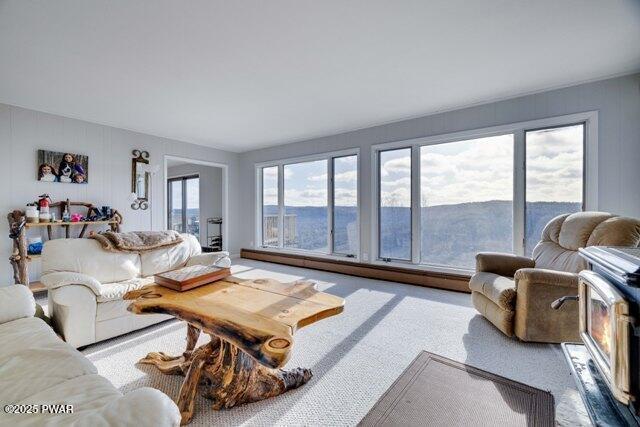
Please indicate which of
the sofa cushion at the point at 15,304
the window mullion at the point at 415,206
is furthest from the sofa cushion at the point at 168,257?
the window mullion at the point at 415,206

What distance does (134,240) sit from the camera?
3.04 meters

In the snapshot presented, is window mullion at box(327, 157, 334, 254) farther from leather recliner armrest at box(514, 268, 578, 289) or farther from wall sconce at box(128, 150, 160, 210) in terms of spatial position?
leather recliner armrest at box(514, 268, 578, 289)

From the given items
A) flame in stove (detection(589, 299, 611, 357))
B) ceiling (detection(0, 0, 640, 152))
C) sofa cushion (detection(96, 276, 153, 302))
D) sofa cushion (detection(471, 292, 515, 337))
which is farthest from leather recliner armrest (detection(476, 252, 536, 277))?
sofa cushion (detection(96, 276, 153, 302))

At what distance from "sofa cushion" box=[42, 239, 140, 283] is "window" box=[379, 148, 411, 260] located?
138 inches

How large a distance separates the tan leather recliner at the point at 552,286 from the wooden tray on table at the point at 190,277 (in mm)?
2354

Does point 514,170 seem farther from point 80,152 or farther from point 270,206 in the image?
point 80,152

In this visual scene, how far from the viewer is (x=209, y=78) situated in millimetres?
2980

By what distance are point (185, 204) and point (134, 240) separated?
5408mm

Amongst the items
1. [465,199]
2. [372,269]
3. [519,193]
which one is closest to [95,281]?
[372,269]

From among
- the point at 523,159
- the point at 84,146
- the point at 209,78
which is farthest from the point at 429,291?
the point at 84,146

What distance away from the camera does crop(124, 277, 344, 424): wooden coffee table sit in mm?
1303

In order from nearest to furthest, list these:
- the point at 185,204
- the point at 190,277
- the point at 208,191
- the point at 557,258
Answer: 1. the point at 190,277
2. the point at 557,258
3. the point at 208,191
4. the point at 185,204

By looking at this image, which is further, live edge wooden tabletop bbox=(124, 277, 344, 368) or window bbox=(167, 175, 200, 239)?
window bbox=(167, 175, 200, 239)

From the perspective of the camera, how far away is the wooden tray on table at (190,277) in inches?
71.3
